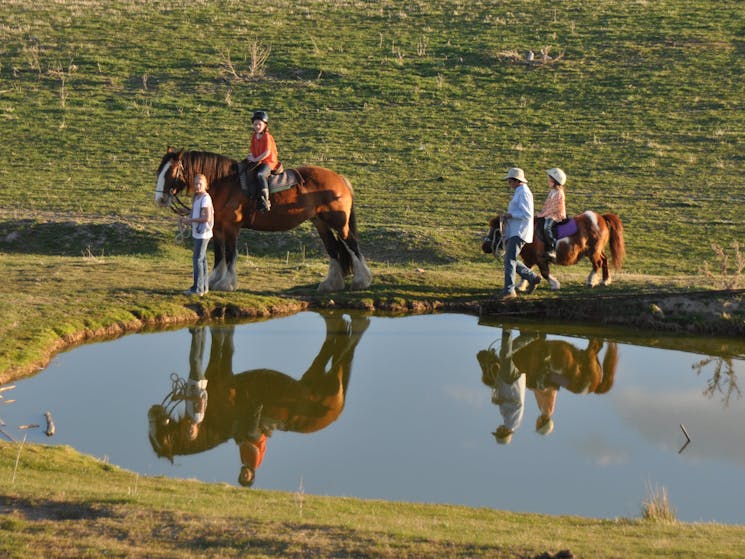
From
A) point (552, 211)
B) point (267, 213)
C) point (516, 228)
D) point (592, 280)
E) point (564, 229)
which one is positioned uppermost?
point (552, 211)

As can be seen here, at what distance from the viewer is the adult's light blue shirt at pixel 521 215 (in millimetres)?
17094

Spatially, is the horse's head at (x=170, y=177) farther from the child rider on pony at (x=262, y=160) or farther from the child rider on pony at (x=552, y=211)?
the child rider on pony at (x=552, y=211)

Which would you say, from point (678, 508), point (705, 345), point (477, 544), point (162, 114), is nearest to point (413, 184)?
point (162, 114)

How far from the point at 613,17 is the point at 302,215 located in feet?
103

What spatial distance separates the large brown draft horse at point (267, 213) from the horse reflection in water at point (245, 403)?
1.83 metres

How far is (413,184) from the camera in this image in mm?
29328

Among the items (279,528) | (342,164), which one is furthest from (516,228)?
(342,164)

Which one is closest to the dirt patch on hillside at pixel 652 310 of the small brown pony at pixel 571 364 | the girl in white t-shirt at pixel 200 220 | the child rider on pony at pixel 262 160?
the small brown pony at pixel 571 364

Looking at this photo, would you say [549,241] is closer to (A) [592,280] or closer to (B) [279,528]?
(A) [592,280]

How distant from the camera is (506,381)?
14453 mm

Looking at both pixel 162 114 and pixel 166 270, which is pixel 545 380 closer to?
pixel 166 270

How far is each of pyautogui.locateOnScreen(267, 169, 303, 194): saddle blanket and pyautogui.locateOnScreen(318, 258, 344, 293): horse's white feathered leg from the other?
1433 millimetres

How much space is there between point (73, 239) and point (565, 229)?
10.1 metres

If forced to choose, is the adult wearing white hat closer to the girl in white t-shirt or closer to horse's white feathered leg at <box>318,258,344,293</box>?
horse's white feathered leg at <box>318,258,344,293</box>
